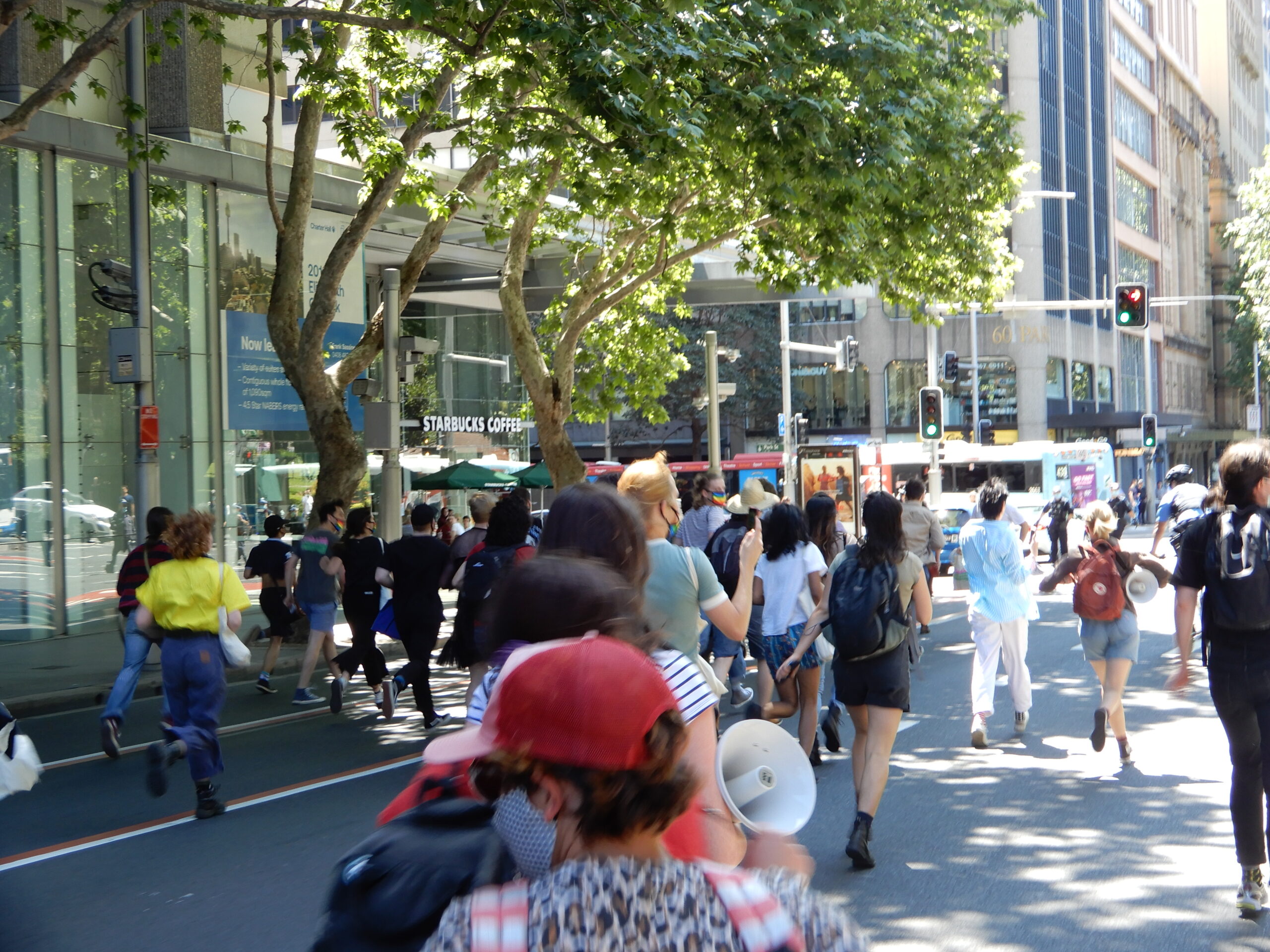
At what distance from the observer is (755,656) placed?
31.4 feet

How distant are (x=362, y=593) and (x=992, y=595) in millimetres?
4966

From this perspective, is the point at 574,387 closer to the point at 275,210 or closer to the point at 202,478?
the point at 202,478

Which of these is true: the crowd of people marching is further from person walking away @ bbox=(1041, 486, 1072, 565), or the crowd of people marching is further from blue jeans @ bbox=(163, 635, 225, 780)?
person walking away @ bbox=(1041, 486, 1072, 565)

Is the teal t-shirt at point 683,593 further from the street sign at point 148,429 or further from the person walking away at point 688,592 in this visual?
the street sign at point 148,429

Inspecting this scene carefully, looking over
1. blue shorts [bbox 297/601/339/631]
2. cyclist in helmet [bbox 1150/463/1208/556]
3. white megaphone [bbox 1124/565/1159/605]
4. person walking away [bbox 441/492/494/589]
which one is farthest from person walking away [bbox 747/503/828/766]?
cyclist in helmet [bbox 1150/463/1208/556]

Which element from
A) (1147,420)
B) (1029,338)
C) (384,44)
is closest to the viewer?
(384,44)

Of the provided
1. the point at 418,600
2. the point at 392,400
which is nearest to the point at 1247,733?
the point at 418,600

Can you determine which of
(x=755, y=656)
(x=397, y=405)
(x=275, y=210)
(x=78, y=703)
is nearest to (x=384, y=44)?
(x=275, y=210)

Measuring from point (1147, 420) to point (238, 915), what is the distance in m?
41.6

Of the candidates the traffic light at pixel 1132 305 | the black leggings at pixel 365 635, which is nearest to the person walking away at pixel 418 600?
the black leggings at pixel 365 635

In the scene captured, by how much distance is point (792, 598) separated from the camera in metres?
8.18

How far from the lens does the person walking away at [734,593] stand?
30.8ft

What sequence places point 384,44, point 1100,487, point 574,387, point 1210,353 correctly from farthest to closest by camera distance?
point 1210,353
point 1100,487
point 574,387
point 384,44

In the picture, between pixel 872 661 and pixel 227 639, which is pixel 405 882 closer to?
pixel 872 661
